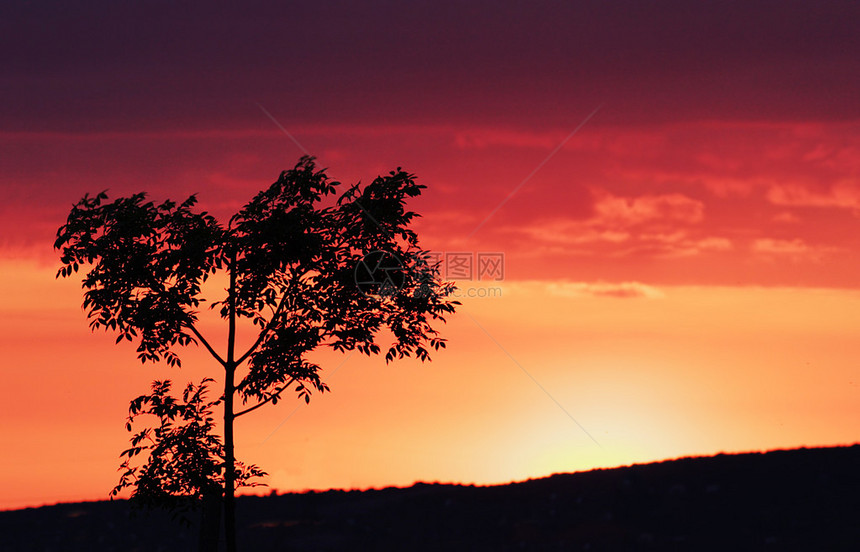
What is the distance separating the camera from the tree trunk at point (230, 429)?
66.9 ft

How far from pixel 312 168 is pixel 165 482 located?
8.70 metres

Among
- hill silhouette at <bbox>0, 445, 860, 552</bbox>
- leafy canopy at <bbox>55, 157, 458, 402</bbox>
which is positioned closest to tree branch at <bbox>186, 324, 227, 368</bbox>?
leafy canopy at <bbox>55, 157, 458, 402</bbox>

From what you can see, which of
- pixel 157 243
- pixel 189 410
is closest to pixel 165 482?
pixel 189 410

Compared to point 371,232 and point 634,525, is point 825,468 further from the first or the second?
point 371,232

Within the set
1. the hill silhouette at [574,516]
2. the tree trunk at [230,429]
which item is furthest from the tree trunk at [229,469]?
the hill silhouette at [574,516]

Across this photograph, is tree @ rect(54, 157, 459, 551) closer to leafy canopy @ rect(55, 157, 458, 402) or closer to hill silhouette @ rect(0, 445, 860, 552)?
leafy canopy @ rect(55, 157, 458, 402)

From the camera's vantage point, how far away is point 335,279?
21125 mm

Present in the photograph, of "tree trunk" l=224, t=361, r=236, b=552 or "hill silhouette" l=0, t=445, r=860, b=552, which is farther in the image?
"hill silhouette" l=0, t=445, r=860, b=552
